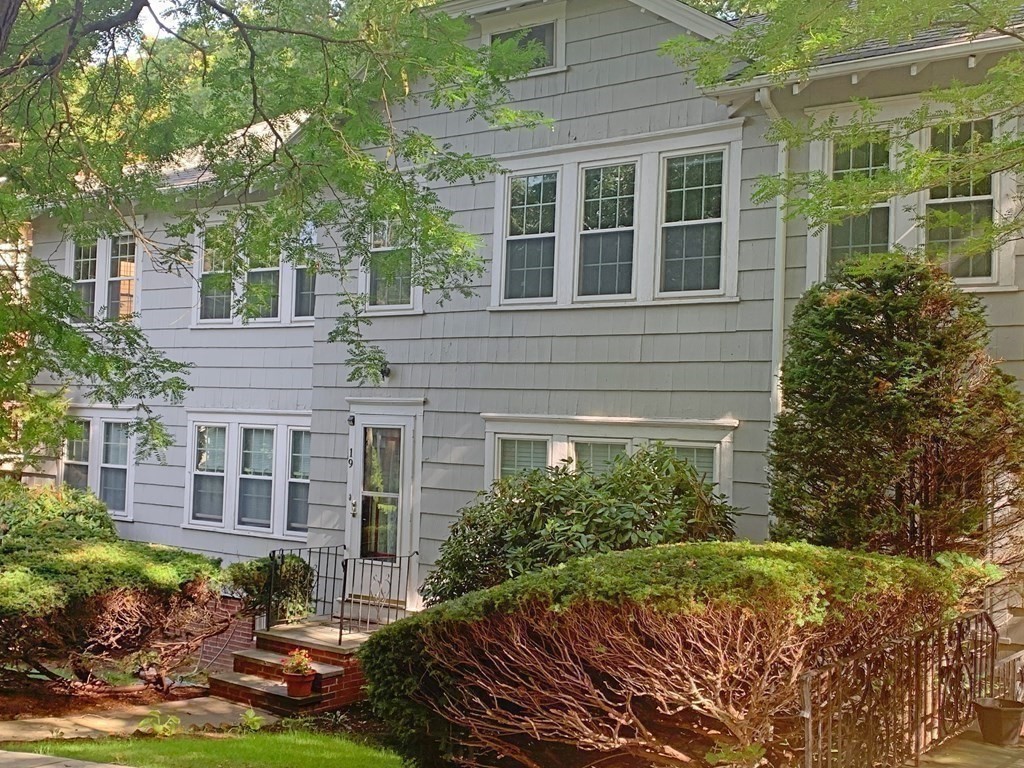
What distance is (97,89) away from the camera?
10422 mm

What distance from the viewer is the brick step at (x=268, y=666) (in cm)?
1041

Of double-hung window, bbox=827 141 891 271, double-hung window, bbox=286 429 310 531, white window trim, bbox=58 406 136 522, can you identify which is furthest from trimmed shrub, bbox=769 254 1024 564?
white window trim, bbox=58 406 136 522

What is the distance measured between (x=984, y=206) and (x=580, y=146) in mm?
4376

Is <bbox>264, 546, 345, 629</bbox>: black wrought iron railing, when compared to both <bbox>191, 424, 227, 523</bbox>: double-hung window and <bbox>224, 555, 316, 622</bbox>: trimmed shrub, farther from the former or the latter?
<bbox>191, 424, 227, 523</bbox>: double-hung window

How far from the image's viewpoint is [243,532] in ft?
51.3

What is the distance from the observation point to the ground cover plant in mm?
9547

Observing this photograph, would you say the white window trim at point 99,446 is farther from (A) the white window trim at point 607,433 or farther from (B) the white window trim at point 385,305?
(A) the white window trim at point 607,433

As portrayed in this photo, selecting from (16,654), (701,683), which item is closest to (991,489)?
(701,683)

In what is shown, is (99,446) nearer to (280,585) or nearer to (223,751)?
(280,585)

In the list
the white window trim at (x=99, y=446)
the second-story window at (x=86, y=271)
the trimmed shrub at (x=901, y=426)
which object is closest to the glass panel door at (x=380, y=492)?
the trimmed shrub at (x=901, y=426)

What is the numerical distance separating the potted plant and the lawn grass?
111 centimetres

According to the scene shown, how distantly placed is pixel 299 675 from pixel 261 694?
574 mm

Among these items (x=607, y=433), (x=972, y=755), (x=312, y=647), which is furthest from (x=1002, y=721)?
(x=312, y=647)

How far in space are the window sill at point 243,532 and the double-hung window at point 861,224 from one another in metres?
8.88
